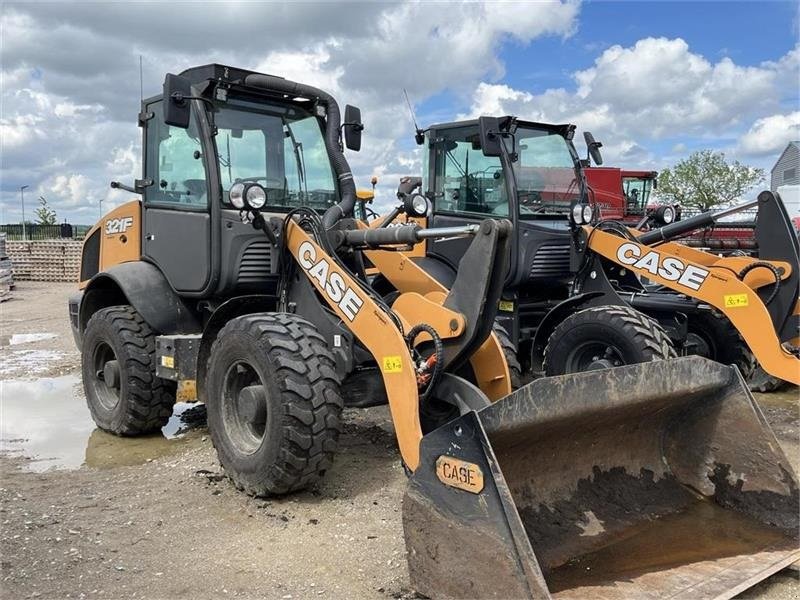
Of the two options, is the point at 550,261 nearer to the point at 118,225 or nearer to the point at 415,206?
the point at 415,206

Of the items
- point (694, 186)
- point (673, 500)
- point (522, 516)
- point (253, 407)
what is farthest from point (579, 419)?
point (694, 186)

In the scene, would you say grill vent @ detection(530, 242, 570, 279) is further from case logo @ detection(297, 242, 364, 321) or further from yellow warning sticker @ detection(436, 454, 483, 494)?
yellow warning sticker @ detection(436, 454, 483, 494)

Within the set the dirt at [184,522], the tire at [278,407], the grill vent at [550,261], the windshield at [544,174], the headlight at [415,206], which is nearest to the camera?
the dirt at [184,522]

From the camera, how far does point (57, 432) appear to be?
644 cm

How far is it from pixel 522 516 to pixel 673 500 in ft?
3.12

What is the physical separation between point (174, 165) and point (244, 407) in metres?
2.22

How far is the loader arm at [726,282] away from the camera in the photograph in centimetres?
624

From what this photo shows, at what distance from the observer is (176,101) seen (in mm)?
4961

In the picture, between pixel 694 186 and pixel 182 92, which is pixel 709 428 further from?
pixel 694 186

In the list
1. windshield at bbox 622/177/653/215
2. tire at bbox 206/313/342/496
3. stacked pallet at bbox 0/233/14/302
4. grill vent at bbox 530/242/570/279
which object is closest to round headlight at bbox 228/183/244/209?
tire at bbox 206/313/342/496

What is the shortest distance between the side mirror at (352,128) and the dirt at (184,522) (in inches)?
90.9

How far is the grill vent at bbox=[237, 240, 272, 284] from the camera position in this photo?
17.5ft

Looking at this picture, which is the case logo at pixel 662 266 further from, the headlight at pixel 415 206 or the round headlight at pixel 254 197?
the round headlight at pixel 254 197

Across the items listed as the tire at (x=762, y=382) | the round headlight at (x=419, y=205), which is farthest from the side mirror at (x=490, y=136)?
the tire at (x=762, y=382)
